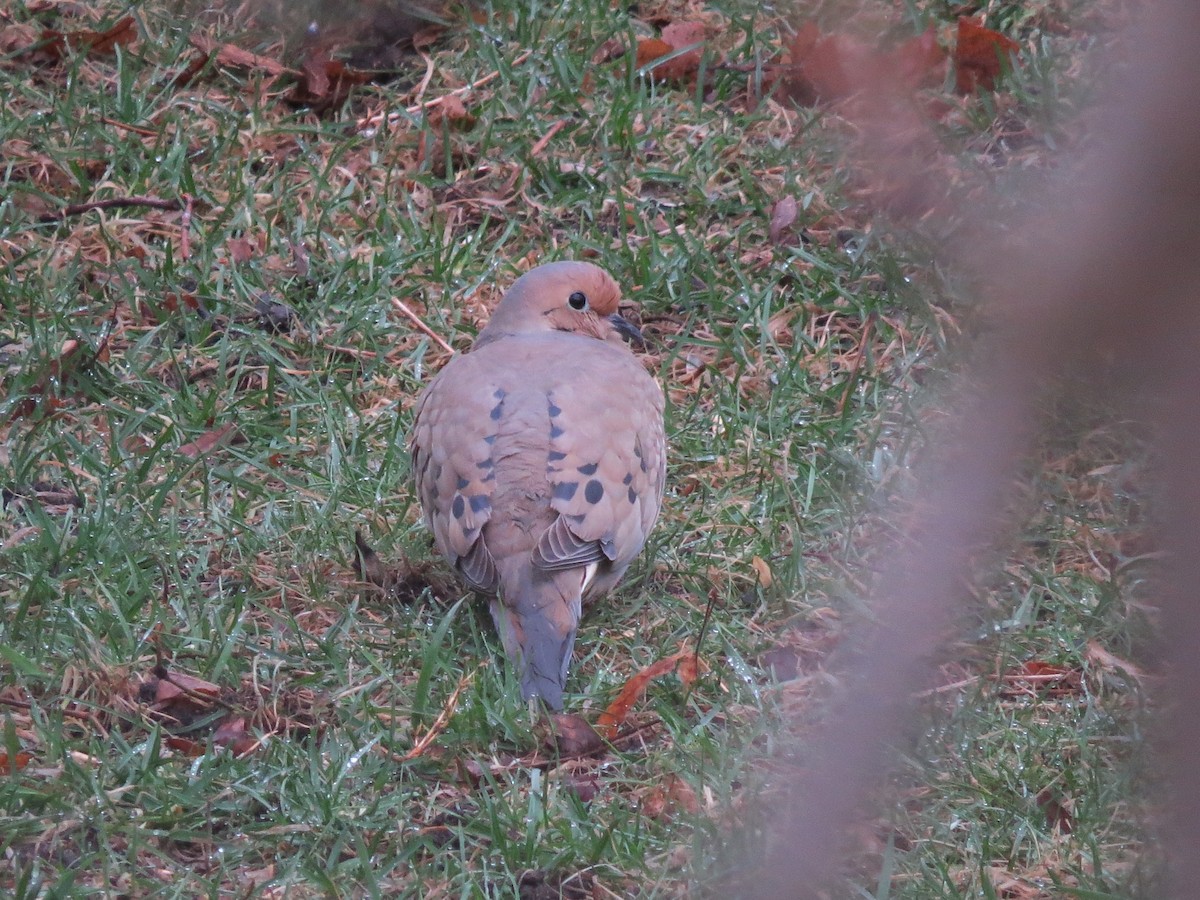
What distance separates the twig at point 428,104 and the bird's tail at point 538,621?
2.83 metres

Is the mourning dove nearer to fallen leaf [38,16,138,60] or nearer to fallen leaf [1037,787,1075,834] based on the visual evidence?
fallen leaf [1037,787,1075,834]

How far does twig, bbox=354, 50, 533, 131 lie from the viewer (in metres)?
6.02

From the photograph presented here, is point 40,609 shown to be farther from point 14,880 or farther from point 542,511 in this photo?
point 542,511

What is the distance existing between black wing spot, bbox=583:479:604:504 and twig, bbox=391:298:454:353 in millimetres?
1501

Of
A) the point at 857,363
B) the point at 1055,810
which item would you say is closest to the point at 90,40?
the point at 857,363

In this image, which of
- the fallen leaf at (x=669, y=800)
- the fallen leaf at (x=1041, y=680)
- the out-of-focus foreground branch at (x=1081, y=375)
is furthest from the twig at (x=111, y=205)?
the out-of-focus foreground branch at (x=1081, y=375)

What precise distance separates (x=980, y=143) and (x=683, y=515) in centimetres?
214

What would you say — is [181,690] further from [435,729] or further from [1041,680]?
[1041,680]

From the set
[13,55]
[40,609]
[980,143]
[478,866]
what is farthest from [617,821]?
[13,55]

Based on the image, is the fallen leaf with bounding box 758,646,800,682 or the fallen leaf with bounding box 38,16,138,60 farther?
the fallen leaf with bounding box 38,16,138,60

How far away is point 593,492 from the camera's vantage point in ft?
12.4

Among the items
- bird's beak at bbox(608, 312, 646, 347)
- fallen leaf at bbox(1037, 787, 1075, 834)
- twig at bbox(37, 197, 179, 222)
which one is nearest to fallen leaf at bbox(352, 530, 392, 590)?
bird's beak at bbox(608, 312, 646, 347)

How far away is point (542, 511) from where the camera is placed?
3.75 m

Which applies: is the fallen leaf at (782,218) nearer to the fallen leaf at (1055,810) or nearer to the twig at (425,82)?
the twig at (425,82)
